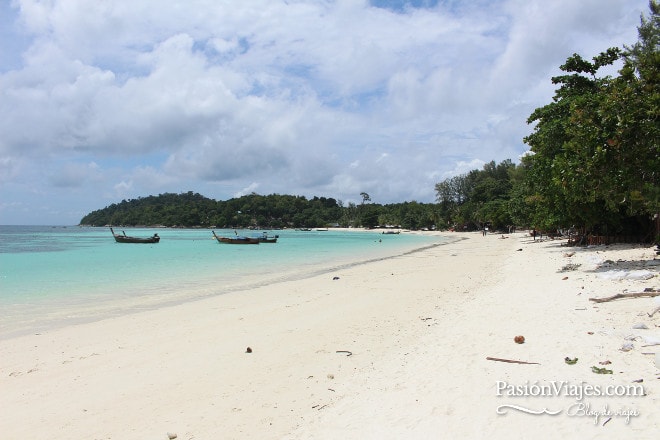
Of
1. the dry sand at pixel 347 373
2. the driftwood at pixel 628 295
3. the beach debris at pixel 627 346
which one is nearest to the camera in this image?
the dry sand at pixel 347 373

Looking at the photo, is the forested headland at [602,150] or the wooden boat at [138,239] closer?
the forested headland at [602,150]

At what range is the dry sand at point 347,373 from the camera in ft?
13.8

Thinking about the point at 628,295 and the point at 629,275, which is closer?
the point at 628,295

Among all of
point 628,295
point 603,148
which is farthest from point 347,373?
point 603,148

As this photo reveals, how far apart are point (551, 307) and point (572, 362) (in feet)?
12.5

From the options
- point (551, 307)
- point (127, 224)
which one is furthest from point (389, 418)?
point (127, 224)

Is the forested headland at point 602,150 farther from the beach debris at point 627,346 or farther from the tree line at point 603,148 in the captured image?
the beach debris at point 627,346

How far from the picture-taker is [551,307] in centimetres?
871

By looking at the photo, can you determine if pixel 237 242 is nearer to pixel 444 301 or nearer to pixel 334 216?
pixel 444 301

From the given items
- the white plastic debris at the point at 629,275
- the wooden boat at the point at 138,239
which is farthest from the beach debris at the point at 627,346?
the wooden boat at the point at 138,239

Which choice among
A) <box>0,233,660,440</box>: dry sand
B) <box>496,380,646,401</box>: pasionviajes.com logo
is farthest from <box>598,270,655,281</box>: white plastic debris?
<box>496,380,646,401</box>: pasionviajes.com logo

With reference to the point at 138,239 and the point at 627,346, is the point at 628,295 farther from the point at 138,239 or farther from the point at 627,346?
the point at 138,239

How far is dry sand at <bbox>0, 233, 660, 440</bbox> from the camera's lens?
4207 millimetres

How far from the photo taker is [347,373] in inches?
244
